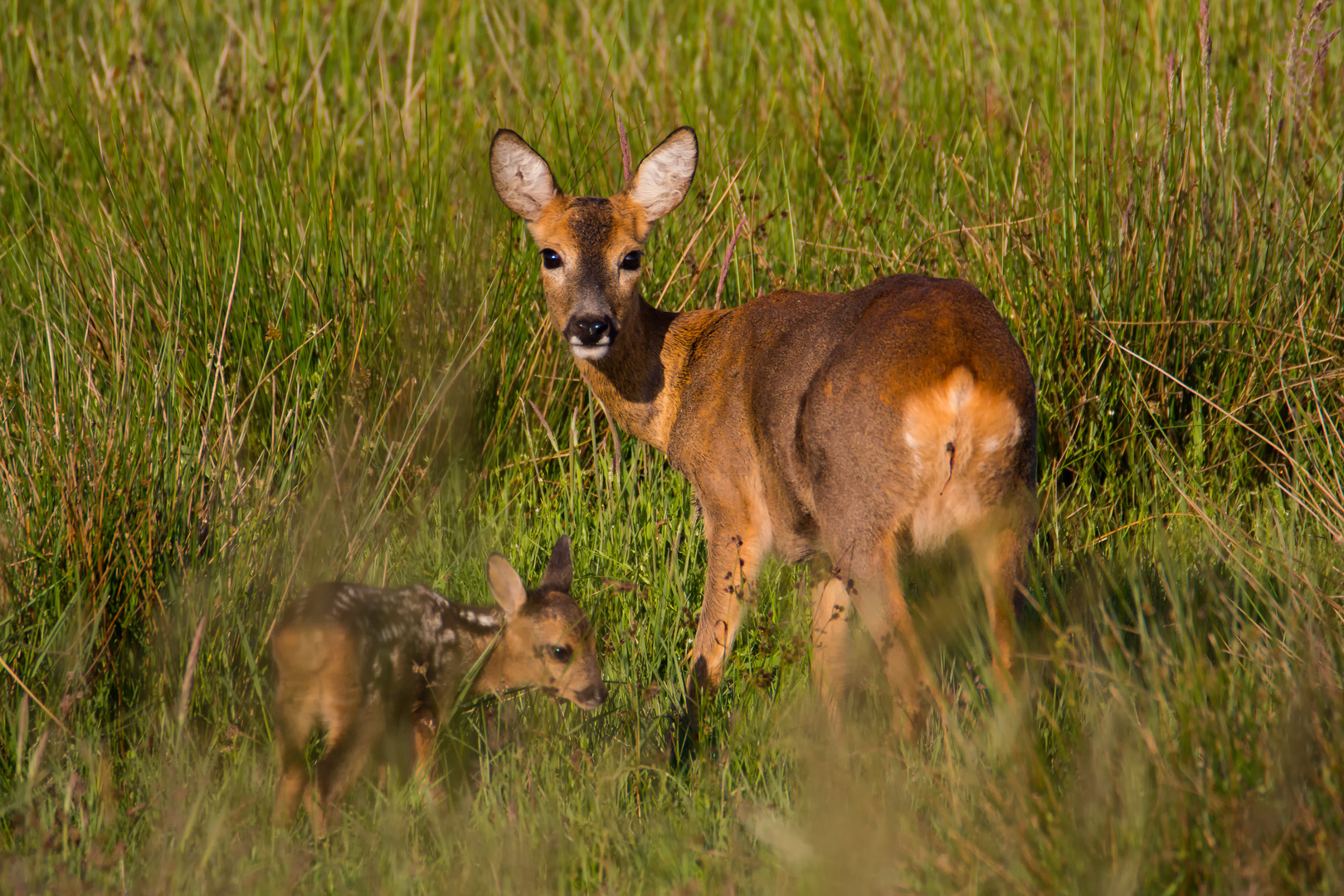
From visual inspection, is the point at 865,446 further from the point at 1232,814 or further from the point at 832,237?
the point at 832,237

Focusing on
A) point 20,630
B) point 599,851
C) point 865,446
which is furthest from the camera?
point 865,446

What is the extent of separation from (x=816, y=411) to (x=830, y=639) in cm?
92

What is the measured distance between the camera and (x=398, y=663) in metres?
3.07

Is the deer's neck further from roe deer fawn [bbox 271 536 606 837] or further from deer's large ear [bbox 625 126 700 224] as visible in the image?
roe deer fawn [bbox 271 536 606 837]

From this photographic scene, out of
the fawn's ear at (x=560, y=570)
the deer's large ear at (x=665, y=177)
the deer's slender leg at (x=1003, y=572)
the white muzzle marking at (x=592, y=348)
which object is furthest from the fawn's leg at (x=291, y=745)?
the deer's large ear at (x=665, y=177)

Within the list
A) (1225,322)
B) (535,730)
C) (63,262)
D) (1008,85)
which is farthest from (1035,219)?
(63,262)

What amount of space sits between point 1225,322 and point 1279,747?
248cm

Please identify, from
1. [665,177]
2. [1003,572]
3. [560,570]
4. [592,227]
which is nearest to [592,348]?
[592,227]

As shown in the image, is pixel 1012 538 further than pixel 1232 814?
Yes

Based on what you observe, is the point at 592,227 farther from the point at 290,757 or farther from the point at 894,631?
the point at 290,757

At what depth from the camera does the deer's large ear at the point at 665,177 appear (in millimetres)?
4480

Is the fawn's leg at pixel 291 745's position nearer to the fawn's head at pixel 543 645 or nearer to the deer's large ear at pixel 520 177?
the fawn's head at pixel 543 645

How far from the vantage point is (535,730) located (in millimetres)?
3043

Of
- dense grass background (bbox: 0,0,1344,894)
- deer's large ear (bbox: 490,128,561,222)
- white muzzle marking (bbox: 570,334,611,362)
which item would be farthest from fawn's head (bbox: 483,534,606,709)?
deer's large ear (bbox: 490,128,561,222)
